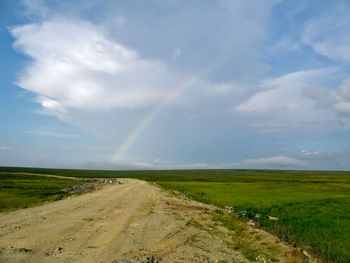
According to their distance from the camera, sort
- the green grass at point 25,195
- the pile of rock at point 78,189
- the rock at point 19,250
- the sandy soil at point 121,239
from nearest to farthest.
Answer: the rock at point 19,250 < the sandy soil at point 121,239 < the green grass at point 25,195 < the pile of rock at point 78,189

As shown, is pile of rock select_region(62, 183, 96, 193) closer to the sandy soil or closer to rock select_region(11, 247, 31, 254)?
the sandy soil

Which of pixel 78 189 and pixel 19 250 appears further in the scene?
pixel 78 189

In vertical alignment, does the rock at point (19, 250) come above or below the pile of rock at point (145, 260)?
above

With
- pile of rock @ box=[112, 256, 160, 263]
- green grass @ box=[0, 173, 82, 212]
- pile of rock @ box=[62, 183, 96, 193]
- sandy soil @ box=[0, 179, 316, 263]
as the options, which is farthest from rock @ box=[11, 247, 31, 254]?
pile of rock @ box=[62, 183, 96, 193]

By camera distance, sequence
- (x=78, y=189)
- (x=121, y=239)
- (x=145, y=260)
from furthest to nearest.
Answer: (x=78, y=189) → (x=121, y=239) → (x=145, y=260)

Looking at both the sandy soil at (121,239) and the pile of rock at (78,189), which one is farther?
the pile of rock at (78,189)

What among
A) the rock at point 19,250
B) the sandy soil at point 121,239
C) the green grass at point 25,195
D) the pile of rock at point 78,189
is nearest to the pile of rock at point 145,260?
the sandy soil at point 121,239

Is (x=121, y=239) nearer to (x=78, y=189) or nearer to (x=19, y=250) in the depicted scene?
(x=19, y=250)

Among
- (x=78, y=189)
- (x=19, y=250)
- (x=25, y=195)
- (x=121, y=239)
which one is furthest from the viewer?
(x=78, y=189)

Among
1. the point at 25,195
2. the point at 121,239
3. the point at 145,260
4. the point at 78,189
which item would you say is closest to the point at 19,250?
the point at 121,239

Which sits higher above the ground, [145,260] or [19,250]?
[19,250]

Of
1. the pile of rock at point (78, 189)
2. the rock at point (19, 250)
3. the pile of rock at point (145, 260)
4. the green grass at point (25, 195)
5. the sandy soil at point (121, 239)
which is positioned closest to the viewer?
the pile of rock at point (145, 260)

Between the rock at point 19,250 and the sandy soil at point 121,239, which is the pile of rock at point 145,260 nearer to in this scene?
the sandy soil at point 121,239

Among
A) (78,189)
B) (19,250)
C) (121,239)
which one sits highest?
(19,250)
